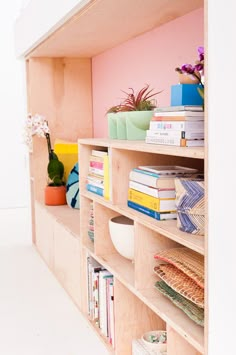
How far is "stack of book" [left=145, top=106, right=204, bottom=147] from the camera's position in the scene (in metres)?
1.60

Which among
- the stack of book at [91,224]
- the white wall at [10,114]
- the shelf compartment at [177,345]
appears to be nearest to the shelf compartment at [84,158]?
the stack of book at [91,224]

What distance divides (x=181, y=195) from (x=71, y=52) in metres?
2.34

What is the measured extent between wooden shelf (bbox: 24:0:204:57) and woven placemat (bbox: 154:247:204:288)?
42.1 inches

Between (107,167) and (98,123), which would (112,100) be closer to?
(98,123)

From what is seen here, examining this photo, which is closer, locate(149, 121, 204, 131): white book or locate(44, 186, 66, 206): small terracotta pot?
locate(149, 121, 204, 131): white book

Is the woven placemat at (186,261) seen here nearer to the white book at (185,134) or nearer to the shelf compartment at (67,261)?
the white book at (185,134)

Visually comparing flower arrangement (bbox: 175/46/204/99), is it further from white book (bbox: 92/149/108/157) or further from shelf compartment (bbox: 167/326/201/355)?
shelf compartment (bbox: 167/326/201/355)

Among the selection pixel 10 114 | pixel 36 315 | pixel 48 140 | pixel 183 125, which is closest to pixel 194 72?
pixel 183 125

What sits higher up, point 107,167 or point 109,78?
point 109,78

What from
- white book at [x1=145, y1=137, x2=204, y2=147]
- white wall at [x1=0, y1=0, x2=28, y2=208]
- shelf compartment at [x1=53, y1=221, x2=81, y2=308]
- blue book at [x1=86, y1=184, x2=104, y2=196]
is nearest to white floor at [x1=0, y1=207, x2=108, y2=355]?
shelf compartment at [x1=53, y1=221, x2=81, y2=308]

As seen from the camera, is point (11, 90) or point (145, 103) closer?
point (145, 103)
